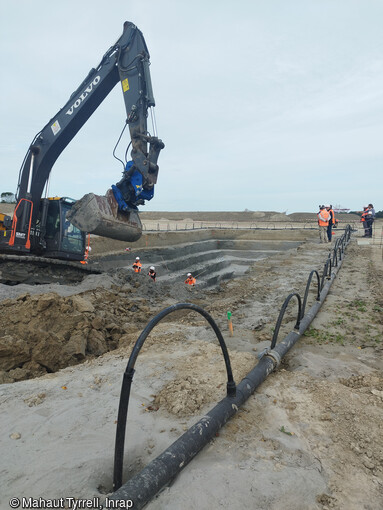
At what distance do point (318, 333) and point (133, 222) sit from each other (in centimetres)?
496

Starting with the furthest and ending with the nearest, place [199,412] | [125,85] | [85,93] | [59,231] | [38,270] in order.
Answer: [59,231] → [38,270] → [85,93] → [125,85] → [199,412]

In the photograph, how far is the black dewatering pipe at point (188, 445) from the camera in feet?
6.08

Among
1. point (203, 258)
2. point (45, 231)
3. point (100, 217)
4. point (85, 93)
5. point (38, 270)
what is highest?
point (85, 93)

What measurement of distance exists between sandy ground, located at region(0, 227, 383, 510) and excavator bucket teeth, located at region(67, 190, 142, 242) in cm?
198

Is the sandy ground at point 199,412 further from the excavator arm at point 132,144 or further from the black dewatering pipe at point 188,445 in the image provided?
the excavator arm at point 132,144

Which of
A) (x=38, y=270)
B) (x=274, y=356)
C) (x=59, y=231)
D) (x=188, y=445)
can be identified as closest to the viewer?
(x=188, y=445)

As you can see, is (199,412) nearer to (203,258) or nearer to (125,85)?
(125,85)

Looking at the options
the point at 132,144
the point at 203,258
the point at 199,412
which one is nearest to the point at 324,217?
the point at 203,258

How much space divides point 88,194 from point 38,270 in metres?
3.20

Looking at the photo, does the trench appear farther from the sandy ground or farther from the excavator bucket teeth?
the sandy ground

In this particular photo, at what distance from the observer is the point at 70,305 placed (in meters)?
6.16

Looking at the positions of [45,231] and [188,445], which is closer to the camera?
[188,445]

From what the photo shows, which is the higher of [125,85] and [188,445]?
[125,85]

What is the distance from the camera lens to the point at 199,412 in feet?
9.37
